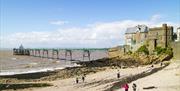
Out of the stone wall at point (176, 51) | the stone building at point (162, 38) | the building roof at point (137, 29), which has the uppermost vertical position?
Answer: the building roof at point (137, 29)

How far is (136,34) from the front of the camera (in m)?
99.4

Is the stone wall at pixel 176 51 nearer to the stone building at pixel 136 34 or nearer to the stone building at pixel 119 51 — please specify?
the stone building at pixel 136 34

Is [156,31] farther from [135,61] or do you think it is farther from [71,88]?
[71,88]

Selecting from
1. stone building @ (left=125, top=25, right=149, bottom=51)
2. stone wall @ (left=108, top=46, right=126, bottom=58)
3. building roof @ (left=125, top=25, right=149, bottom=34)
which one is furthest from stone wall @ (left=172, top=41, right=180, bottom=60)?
building roof @ (left=125, top=25, right=149, bottom=34)

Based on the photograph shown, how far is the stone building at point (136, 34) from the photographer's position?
95.1m

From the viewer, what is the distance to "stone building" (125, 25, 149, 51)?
312 feet

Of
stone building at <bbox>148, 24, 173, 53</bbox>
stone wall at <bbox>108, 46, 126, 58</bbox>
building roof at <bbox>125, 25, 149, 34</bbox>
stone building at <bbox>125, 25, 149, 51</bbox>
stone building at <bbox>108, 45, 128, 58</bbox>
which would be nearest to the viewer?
stone building at <bbox>148, 24, 173, 53</bbox>

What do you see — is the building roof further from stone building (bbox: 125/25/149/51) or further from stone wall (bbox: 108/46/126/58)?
stone wall (bbox: 108/46/126/58)

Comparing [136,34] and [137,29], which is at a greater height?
[137,29]

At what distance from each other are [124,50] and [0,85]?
55023 millimetres

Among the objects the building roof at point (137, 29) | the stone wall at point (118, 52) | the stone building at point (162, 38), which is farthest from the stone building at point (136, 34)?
the stone building at point (162, 38)

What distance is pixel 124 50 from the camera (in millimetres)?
92688

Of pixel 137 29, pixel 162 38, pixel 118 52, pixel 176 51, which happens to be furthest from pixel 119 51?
pixel 176 51

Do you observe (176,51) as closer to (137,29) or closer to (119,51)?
(119,51)
